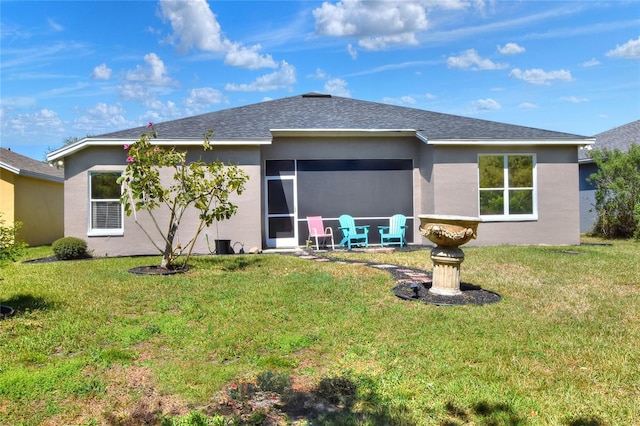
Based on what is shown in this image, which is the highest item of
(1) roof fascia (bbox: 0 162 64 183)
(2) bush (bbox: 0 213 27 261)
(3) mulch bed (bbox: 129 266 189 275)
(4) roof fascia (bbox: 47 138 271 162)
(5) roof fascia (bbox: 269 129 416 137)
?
(5) roof fascia (bbox: 269 129 416 137)

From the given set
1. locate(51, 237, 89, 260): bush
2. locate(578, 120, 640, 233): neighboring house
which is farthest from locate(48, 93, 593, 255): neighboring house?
locate(578, 120, 640, 233): neighboring house

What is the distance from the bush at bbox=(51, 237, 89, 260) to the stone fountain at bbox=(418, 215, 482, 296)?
9.75 metres

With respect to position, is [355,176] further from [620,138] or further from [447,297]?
[620,138]

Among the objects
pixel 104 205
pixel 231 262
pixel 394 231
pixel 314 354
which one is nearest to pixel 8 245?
pixel 314 354

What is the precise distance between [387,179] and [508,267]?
5.96m

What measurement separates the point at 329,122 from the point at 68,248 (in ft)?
27.7

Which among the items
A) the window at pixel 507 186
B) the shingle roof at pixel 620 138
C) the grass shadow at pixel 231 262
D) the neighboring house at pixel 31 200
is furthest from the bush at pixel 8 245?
the shingle roof at pixel 620 138

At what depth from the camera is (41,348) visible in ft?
15.2

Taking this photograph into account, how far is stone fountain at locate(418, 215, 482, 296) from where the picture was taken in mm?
6387

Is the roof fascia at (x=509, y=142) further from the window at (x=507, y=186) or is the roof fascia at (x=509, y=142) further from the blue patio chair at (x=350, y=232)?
the blue patio chair at (x=350, y=232)

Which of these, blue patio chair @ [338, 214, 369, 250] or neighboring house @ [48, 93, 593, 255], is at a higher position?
neighboring house @ [48, 93, 593, 255]

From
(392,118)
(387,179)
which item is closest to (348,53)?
(392,118)

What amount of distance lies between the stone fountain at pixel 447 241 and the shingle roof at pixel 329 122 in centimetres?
717

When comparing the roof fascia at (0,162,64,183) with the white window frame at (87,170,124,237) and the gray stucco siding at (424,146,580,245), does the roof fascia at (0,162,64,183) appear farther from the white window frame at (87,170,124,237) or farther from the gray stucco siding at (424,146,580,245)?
the gray stucco siding at (424,146,580,245)
